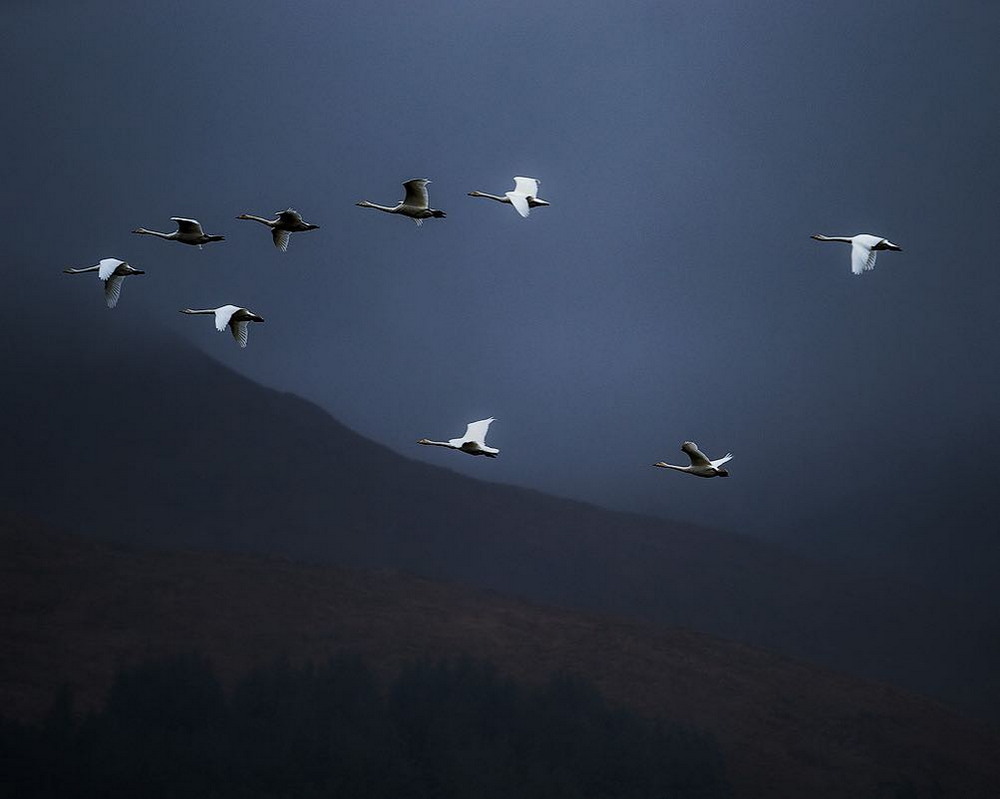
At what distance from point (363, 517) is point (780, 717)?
50.8 meters

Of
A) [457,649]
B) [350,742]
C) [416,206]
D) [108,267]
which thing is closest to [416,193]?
[416,206]

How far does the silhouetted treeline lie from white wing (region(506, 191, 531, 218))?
30459mm

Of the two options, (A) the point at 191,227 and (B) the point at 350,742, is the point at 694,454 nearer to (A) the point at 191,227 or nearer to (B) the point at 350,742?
(A) the point at 191,227

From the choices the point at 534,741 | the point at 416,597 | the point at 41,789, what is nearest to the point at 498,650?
the point at 416,597

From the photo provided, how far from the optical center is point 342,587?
79375mm

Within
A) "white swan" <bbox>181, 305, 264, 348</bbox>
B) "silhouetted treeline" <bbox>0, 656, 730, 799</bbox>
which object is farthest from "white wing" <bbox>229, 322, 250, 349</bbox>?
"silhouetted treeline" <bbox>0, 656, 730, 799</bbox>

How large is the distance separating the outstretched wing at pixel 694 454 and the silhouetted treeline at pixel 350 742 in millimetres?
30060

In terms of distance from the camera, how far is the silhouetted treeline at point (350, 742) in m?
49.3

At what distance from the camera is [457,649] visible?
73.2m

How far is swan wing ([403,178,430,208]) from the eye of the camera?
1112 inches

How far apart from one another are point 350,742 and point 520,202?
33494 millimetres

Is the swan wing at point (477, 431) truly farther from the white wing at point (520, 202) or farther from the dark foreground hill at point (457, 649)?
the dark foreground hill at point (457, 649)

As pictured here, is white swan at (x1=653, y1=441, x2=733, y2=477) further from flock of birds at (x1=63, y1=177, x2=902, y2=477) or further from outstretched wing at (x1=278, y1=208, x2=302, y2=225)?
outstretched wing at (x1=278, y1=208, x2=302, y2=225)

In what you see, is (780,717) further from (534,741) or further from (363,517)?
(363,517)
